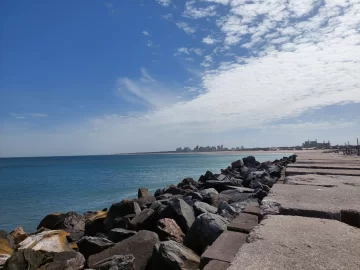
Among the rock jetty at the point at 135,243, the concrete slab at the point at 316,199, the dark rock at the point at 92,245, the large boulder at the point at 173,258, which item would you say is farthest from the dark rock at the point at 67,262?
the concrete slab at the point at 316,199

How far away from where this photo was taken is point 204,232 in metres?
3.26

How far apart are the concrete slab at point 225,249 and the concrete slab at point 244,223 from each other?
0.24ft

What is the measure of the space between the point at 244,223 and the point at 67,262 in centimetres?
249

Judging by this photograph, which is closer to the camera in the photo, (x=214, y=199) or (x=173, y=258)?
(x=173, y=258)

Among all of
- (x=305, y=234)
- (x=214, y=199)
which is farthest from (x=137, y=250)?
(x=214, y=199)

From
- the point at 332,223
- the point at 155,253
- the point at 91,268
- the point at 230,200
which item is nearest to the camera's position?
the point at 332,223

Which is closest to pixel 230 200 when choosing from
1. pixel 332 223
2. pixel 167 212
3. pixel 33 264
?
pixel 167 212

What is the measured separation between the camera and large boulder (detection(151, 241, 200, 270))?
8.96ft

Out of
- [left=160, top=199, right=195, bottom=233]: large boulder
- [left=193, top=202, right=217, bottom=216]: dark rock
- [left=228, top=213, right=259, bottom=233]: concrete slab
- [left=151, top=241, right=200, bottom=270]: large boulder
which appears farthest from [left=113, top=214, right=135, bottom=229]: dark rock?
[left=228, top=213, right=259, bottom=233]: concrete slab

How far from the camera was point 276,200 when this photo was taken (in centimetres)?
241

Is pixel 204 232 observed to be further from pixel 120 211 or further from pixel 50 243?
pixel 120 211

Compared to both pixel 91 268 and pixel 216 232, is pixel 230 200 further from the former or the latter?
pixel 91 268

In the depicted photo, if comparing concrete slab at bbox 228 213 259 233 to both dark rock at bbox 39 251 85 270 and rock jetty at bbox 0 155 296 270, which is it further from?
dark rock at bbox 39 251 85 270

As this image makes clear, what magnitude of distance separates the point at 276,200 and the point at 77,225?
5686 mm
